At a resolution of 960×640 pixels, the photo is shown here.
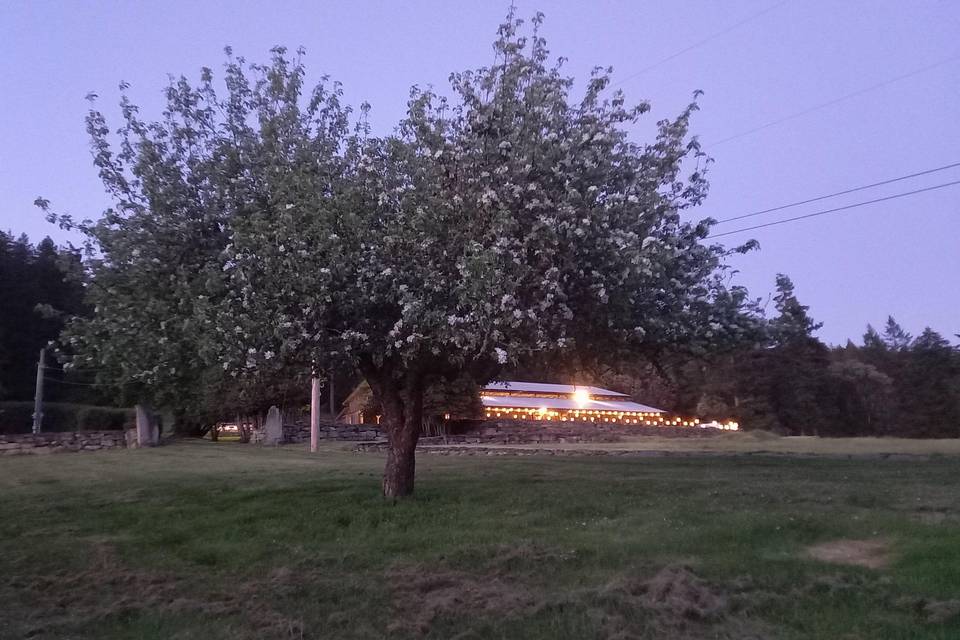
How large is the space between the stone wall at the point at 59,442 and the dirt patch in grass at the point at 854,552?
29.2m

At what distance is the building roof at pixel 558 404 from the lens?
49084 millimetres

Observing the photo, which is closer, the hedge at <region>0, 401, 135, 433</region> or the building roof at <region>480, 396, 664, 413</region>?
the hedge at <region>0, 401, 135, 433</region>

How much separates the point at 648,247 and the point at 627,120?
105 inches

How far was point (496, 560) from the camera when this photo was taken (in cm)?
943

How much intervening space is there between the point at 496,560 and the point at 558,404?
4392 cm

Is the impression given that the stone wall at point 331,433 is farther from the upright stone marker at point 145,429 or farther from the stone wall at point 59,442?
the stone wall at point 59,442

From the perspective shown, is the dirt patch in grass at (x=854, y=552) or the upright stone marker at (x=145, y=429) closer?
the dirt patch in grass at (x=854, y=552)

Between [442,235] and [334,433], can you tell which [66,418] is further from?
[442,235]

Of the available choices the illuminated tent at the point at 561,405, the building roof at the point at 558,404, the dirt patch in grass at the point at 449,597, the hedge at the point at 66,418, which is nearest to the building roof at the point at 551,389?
the illuminated tent at the point at 561,405

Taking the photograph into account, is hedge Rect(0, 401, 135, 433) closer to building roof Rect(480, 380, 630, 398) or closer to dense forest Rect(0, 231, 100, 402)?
dense forest Rect(0, 231, 100, 402)

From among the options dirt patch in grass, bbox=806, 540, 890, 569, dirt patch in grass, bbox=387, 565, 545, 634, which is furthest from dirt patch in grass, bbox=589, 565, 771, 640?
dirt patch in grass, bbox=806, 540, 890, 569

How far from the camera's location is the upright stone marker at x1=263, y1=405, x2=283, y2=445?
3962 cm

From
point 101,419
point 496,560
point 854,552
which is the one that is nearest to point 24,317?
point 101,419

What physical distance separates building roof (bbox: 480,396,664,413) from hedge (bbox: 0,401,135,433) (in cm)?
1858
